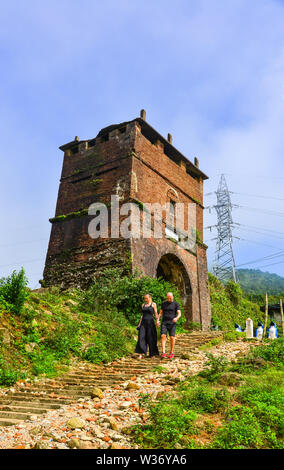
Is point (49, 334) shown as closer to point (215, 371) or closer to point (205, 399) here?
point (215, 371)

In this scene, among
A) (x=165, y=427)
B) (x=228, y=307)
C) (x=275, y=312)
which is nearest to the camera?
(x=165, y=427)

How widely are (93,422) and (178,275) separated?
14.3m

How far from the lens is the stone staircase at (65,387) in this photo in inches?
205

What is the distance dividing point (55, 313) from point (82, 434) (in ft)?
19.8

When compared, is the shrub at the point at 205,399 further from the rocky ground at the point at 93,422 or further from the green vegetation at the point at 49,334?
the green vegetation at the point at 49,334

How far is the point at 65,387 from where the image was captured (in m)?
6.53

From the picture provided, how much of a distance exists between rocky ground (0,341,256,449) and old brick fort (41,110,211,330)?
856 cm

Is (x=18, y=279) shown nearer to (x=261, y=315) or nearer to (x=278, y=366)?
(x=278, y=366)

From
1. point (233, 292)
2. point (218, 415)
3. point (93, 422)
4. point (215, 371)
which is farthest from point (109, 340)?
point (233, 292)

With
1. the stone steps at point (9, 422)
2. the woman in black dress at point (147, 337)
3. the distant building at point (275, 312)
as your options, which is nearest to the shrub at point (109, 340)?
the woman in black dress at point (147, 337)

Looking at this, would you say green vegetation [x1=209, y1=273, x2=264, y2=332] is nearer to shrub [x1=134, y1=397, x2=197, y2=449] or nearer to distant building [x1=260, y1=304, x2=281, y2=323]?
distant building [x1=260, y1=304, x2=281, y2=323]

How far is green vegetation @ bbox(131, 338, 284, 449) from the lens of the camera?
3801 millimetres

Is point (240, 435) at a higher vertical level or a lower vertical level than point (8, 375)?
lower
